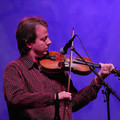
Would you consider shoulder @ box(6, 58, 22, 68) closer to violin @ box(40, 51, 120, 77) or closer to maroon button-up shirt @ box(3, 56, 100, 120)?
maroon button-up shirt @ box(3, 56, 100, 120)

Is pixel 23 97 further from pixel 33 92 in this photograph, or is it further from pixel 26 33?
pixel 26 33

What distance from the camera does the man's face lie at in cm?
189

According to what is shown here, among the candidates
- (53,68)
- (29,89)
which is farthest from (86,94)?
(29,89)

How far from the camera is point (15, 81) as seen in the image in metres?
1.58

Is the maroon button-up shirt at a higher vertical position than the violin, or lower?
lower

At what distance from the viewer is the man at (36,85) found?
59.3 inches

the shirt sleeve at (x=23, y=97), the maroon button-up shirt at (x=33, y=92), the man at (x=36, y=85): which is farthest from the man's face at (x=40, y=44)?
the shirt sleeve at (x=23, y=97)

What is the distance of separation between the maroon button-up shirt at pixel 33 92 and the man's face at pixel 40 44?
0.11 m

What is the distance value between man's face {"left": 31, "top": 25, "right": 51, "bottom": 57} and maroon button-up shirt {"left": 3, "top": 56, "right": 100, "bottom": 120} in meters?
0.11

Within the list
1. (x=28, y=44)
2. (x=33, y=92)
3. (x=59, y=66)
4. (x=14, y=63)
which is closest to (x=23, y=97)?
(x=33, y=92)

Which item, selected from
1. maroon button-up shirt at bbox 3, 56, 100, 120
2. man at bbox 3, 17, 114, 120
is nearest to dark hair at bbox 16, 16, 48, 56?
man at bbox 3, 17, 114, 120

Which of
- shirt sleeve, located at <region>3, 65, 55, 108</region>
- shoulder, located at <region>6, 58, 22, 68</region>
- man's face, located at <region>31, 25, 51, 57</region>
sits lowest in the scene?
shirt sleeve, located at <region>3, 65, 55, 108</region>

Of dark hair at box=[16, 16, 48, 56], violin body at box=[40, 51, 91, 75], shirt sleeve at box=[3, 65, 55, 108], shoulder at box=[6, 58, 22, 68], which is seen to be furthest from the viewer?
dark hair at box=[16, 16, 48, 56]

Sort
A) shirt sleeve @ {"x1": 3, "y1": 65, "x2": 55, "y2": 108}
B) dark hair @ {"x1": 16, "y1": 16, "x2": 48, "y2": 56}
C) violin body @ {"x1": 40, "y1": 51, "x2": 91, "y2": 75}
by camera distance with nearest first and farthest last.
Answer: shirt sleeve @ {"x1": 3, "y1": 65, "x2": 55, "y2": 108}, violin body @ {"x1": 40, "y1": 51, "x2": 91, "y2": 75}, dark hair @ {"x1": 16, "y1": 16, "x2": 48, "y2": 56}
